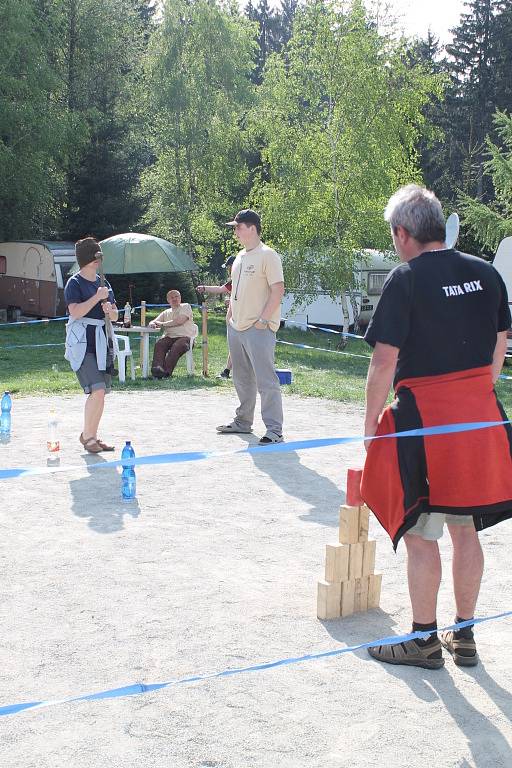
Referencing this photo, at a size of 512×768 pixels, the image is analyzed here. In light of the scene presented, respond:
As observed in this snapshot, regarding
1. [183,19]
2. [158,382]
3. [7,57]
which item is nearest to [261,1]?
[183,19]

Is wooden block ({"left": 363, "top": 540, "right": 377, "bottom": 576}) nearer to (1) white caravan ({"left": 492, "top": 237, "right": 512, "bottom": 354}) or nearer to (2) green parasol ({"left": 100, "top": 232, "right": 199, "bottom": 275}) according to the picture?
(1) white caravan ({"left": 492, "top": 237, "right": 512, "bottom": 354})

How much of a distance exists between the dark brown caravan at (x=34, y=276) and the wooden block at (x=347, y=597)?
19413 millimetres

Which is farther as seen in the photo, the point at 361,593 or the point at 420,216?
the point at 361,593

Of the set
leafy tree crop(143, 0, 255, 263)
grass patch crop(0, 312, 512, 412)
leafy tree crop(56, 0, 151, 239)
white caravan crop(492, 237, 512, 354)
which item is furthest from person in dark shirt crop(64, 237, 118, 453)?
leafy tree crop(143, 0, 255, 263)

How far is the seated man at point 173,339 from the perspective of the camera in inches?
519

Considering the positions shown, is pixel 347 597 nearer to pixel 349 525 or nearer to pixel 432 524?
pixel 349 525

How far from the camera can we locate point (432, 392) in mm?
3570

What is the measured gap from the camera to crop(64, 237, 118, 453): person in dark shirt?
7.43 metres

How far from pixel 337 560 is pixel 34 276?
20.7 meters

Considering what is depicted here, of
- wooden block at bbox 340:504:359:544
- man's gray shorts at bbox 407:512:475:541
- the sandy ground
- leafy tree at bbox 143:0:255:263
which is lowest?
the sandy ground

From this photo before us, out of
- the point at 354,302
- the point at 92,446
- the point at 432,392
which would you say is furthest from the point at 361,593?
the point at 354,302

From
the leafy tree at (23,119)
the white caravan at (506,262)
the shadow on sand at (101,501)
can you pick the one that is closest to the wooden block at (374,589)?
the shadow on sand at (101,501)

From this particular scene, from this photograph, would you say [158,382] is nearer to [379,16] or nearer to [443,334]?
[443,334]

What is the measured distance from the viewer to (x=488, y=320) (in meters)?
3.62
